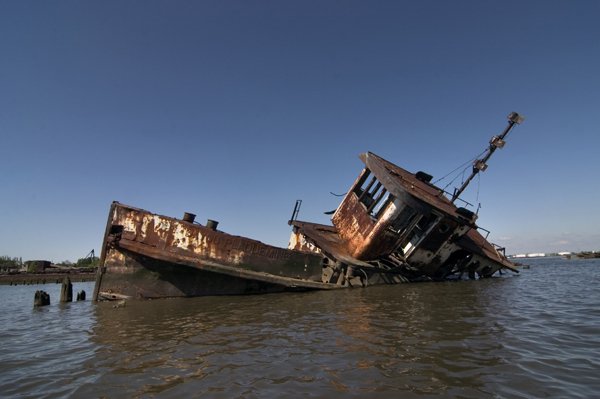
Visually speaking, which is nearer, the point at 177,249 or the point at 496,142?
the point at 177,249

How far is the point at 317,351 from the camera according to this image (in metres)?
5.34

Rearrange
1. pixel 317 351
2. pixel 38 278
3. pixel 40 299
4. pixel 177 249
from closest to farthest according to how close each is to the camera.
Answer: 1. pixel 317 351
2. pixel 177 249
3. pixel 40 299
4. pixel 38 278

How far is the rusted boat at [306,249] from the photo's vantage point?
11.4m

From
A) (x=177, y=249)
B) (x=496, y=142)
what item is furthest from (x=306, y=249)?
(x=496, y=142)

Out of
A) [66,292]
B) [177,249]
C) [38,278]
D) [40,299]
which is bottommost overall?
[38,278]

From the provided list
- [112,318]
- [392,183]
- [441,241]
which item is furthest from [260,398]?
[441,241]

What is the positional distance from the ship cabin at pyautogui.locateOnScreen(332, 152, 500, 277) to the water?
3980 mm

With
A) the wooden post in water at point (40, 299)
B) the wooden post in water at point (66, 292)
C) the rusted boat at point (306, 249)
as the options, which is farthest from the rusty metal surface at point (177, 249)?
the wooden post in water at point (66, 292)

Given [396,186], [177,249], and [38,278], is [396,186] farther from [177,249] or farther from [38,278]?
[38,278]

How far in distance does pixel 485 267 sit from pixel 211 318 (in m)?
14.4

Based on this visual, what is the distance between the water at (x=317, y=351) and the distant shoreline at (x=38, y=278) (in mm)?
30457

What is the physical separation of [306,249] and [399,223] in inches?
143

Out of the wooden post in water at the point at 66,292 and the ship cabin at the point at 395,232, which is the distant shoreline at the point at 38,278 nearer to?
the wooden post in water at the point at 66,292

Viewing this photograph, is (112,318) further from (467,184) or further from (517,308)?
(467,184)
